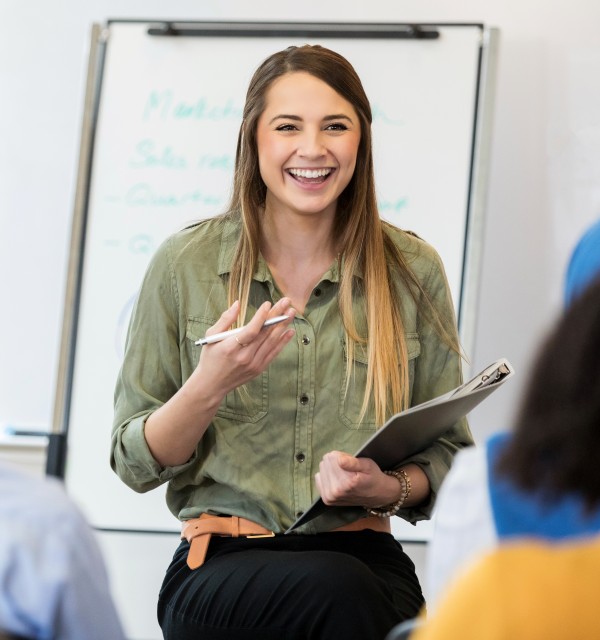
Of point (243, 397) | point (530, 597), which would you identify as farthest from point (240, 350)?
point (530, 597)

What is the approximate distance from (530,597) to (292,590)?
0.91 m

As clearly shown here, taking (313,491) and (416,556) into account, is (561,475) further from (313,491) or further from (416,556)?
(416,556)

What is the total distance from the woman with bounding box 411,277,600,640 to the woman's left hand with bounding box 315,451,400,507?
0.78 m

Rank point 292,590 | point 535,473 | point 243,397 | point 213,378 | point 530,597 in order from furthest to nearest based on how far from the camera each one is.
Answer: point 243,397
point 213,378
point 292,590
point 535,473
point 530,597

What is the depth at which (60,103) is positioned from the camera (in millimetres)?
2996

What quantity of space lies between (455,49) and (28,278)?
50.0 inches

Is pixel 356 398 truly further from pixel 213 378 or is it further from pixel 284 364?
pixel 213 378

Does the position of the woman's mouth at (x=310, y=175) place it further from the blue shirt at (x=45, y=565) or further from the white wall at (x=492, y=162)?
the blue shirt at (x=45, y=565)

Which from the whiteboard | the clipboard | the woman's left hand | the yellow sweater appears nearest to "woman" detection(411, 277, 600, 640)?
the yellow sweater

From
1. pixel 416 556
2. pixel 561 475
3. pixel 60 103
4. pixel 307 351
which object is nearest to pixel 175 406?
pixel 307 351

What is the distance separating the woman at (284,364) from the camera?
64.7 inches

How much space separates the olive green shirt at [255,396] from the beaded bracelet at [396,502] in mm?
57

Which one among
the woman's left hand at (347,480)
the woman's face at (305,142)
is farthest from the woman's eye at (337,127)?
the woman's left hand at (347,480)

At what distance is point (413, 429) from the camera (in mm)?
1572
